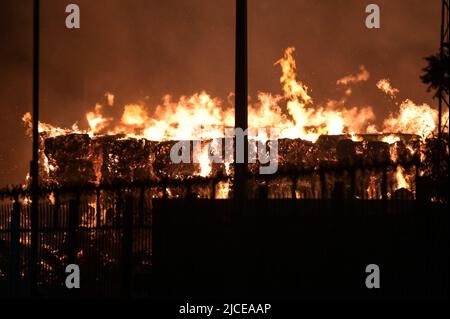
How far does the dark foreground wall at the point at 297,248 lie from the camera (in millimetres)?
13602

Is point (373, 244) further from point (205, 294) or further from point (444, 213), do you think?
point (205, 294)

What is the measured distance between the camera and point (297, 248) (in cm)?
1421

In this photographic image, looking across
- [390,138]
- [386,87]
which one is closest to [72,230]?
[386,87]

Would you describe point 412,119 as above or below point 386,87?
below

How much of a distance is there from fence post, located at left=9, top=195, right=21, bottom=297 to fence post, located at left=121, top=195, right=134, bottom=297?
12.3 feet

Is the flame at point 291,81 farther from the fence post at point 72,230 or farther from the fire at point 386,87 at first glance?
the fence post at point 72,230

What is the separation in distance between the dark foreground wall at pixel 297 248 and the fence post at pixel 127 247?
1.43 ft

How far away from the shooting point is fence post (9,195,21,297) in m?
18.7

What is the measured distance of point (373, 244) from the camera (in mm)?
13812

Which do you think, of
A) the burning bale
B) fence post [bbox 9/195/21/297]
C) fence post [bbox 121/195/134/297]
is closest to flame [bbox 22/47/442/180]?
the burning bale

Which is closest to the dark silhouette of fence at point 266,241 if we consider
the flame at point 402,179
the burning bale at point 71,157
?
the flame at point 402,179

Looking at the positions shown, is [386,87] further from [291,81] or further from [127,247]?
[127,247]

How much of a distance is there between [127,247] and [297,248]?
9.02 feet
